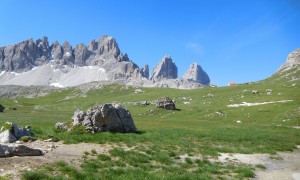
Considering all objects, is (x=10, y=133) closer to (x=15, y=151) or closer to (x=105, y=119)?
(x=15, y=151)

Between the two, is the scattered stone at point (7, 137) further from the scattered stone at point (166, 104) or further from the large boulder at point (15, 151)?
the scattered stone at point (166, 104)

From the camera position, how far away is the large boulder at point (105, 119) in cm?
4373

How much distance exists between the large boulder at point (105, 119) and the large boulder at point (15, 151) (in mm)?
19210

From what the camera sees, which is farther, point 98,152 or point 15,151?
point 98,152

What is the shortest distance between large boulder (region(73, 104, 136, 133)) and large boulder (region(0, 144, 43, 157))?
1921cm

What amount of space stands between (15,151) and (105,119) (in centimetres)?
2328

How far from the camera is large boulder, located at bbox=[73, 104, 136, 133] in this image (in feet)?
143

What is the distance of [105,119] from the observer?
45.5 metres

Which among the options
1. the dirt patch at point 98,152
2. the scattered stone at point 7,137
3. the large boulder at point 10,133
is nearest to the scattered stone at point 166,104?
the dirt patch at point 98,152

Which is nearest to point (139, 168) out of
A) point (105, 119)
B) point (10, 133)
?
point (10, 133)

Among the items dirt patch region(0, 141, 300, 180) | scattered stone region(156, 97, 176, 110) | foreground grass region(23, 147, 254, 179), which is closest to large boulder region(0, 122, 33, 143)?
dirt patch region(0, 141, 300, 180)

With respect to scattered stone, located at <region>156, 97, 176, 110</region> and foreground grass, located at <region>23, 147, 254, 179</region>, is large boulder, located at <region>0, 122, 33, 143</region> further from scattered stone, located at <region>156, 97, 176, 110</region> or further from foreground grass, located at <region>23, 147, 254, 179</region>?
scattered stone, located at <region>156, 97, 176, 110</region>

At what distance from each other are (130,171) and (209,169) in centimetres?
655

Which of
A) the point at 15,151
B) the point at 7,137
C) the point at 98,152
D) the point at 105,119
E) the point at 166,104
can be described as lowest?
the point at 98,152
